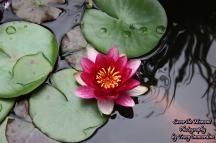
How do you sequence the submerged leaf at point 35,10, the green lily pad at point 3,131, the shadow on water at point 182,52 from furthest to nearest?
the submerged leaf at point 35,10, the shadow on water at point 182,52, the green lily pad at point 3,131

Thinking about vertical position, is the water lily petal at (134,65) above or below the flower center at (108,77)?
above

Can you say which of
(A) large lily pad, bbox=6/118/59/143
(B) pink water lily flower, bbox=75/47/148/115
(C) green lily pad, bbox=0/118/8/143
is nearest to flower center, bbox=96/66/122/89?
(B) pink water lily flower, bbox=75/47/148/115

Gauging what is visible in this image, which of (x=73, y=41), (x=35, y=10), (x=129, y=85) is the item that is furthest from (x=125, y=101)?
(x=35, y=10)

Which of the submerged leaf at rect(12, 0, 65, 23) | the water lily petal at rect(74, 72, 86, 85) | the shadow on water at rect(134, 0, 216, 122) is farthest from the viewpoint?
the submerged leaf at rect(12, 0, 65, 23)

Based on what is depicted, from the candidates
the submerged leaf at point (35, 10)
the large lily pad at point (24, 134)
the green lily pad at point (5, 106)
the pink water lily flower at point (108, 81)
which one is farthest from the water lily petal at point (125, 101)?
the submerged leaf at point (35, 10)

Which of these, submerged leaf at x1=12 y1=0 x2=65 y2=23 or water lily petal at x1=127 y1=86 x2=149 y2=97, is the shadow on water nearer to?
water lily petal at x1=127 y1=86 x2=149 y2=97

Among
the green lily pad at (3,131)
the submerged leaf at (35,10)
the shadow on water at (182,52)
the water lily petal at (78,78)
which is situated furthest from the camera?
the submerged leaf at (35,10)

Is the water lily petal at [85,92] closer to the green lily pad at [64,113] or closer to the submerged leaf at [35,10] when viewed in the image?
the green lily pad at [64,113]

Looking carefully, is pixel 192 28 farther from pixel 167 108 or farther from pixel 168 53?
pixel 167 108
